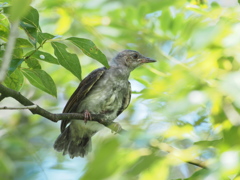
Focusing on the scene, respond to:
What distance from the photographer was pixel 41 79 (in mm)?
3111

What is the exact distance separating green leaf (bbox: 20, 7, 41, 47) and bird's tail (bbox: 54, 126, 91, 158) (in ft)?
11.1

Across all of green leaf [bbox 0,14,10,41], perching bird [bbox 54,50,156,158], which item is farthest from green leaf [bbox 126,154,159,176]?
perching bird [bbox 54,50,156,158]

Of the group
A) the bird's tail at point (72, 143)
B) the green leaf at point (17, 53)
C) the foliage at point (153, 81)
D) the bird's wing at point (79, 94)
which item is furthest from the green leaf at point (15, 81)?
the bird's tail at point (72, 143)

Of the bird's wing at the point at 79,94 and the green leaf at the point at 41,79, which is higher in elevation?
the green leaf at the point at 41,79

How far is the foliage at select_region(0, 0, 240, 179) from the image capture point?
6.39ft

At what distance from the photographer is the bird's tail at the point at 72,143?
6113 mm

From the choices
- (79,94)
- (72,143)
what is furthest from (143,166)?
(72,143)

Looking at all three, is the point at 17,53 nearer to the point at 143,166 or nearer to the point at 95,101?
the point at 143,166

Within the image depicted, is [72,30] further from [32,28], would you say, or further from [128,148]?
[128,148]

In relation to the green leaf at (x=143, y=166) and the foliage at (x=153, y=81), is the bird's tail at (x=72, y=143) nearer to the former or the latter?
the foliage at (x=153, y=81)

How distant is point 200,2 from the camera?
4.35m

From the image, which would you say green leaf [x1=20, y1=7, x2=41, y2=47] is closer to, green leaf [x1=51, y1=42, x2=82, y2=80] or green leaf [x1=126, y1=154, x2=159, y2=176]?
green leaf [x1=51, y1=42, x2=82, y2=80]

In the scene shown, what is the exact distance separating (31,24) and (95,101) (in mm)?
2944

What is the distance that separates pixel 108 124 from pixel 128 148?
9.20 ft
